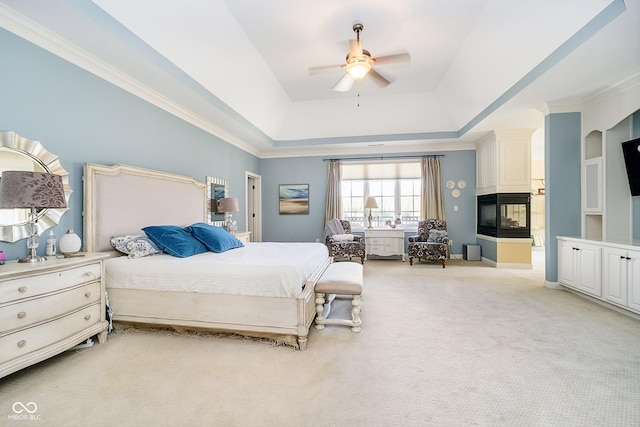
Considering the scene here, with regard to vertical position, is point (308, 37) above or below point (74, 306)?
above

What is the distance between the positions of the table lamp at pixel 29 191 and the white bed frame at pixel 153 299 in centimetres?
74

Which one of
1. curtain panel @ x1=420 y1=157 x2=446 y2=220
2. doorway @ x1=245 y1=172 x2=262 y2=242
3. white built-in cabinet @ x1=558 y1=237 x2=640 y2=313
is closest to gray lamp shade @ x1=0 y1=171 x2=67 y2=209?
doorway @ x1=245 y1=172 x2=262 y2=242

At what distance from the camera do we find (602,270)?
3270 millimetres

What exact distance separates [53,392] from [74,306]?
607 millimetres

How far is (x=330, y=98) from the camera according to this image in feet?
18.9

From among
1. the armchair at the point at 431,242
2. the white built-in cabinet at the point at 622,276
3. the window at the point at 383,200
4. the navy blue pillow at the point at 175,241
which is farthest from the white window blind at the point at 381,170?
the navy blue pillow at the point at 175,241

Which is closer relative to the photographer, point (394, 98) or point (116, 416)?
point (116, 416)

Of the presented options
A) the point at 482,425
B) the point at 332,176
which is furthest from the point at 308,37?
the point at 482,425

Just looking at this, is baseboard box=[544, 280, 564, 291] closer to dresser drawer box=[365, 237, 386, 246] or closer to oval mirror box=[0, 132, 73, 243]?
dresser drawer box=[365, 237, 386, 246]

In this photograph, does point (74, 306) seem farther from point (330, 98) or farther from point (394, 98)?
point (394, 98)

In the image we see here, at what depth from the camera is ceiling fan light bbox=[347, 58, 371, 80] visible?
3020 millimetres

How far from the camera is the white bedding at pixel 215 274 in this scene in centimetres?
237

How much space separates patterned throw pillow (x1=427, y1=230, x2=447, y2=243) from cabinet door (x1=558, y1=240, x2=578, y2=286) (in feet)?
6.44

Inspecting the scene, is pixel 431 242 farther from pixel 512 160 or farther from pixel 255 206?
pixel 255 206
